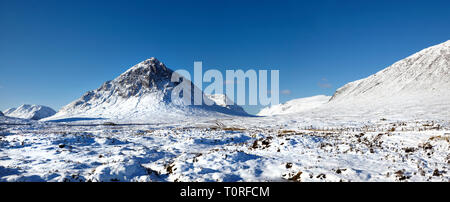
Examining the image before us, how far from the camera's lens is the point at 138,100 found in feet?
419

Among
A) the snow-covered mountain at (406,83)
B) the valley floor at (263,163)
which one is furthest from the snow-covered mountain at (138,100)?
the valley floor at (263,163)

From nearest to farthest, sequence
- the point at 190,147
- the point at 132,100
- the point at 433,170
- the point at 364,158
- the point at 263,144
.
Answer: the point at 433,170 < the point at 364,158 < the point at 263,144 < the point at 190,147 < the point at 132,100

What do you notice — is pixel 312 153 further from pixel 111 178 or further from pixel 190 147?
pixel 111 178

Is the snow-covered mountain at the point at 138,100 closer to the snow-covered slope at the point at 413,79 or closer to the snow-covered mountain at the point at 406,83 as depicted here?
the snow-covered mountain at the point at 406,83

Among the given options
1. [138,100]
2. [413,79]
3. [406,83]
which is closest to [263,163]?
[138,100]

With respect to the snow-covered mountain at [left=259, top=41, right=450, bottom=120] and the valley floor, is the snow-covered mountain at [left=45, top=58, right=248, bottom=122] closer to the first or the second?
the snow-covered mountain at [left=259, top=41, right=450, bottom=120]

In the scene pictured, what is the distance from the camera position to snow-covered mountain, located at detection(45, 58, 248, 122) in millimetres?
111688

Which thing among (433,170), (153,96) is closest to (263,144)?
(433,170)

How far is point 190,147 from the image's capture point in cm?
2258

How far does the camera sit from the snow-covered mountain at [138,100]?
111688 millimetres

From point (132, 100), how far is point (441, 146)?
434 ft

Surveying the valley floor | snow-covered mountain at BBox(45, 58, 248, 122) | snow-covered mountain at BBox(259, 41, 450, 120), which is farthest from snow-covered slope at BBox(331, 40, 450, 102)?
the valley floor

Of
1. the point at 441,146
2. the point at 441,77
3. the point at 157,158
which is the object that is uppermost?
the point at 441,77
